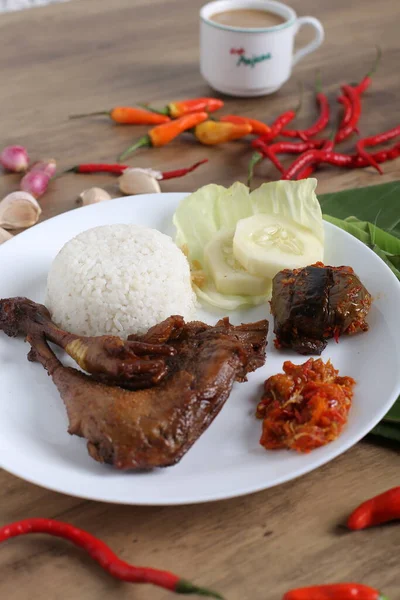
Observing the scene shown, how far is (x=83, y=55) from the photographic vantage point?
224 inches

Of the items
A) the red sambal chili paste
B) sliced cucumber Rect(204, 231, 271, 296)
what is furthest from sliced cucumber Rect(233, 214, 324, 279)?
the red sambal chili paste

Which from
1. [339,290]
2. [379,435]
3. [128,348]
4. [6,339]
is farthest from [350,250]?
[6,339]

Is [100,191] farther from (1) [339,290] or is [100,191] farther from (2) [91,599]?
(2) [91,599]

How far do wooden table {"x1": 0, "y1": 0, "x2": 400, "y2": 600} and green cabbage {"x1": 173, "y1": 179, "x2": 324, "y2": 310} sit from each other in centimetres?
72

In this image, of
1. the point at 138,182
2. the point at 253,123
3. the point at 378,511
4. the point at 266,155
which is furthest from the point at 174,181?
the point at 378,511

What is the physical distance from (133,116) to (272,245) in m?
2.02

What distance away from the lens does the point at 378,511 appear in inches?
92.8

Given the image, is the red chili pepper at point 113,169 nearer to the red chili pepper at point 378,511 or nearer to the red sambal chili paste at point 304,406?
the red sambal chili paste at point 304,406

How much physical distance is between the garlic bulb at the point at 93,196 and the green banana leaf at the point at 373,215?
3.94 ft

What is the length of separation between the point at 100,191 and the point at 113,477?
7.03 ft

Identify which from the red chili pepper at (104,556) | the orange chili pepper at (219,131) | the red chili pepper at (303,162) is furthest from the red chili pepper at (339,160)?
the red chili pepper at (104,556)

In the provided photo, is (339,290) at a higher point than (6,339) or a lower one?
higher

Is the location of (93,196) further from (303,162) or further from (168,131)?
(303,162)

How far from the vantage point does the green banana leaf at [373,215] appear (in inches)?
140
